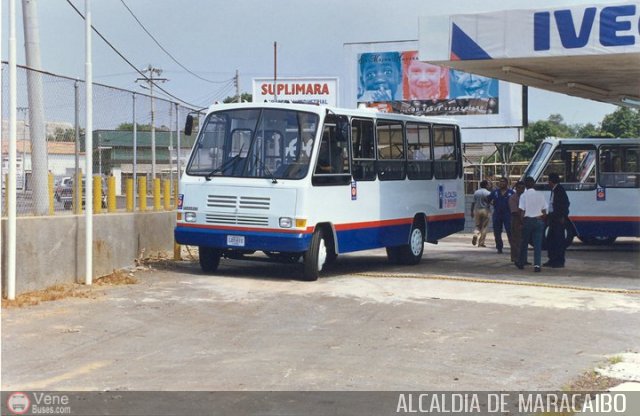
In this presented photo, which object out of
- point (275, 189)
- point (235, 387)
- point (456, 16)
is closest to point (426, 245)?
point (456, 16)

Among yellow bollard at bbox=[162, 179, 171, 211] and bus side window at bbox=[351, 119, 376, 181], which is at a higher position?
bus side window at bbox=[351, 119, 376, 181]

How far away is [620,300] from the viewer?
13.8m

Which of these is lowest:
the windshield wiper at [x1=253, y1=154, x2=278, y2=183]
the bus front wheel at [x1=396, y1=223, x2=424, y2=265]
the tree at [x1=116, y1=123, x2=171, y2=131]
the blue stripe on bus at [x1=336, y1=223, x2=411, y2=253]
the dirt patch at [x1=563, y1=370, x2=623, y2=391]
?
the dirt patch at [x1=563, y1=370, x2=623, y2=391]

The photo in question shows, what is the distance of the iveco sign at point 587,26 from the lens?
1645 centimetres

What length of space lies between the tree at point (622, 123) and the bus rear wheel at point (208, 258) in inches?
2244

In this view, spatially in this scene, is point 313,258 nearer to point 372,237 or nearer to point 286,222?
point 286,222

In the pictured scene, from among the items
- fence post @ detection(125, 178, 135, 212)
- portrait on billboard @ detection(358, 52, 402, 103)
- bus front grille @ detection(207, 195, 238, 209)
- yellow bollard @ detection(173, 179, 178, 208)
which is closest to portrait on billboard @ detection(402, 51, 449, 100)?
portrait on billboard @ detection(358, 52, 402, 103)

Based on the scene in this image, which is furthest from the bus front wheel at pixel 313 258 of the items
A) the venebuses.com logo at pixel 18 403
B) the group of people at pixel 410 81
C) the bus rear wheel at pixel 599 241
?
the group of people at pixel 410 81

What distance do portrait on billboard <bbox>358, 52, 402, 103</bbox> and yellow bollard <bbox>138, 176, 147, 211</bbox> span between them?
905 inches

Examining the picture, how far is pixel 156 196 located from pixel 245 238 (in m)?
3.66

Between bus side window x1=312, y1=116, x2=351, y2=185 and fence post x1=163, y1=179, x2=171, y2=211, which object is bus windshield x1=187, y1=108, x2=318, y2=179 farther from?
fence post x1=163, y1=179, x2=171, y2=211

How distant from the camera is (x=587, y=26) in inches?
663

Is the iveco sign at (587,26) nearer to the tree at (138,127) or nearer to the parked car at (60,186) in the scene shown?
the tree at (138,127)

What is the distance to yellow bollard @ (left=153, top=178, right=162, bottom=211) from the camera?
17.8 meters
